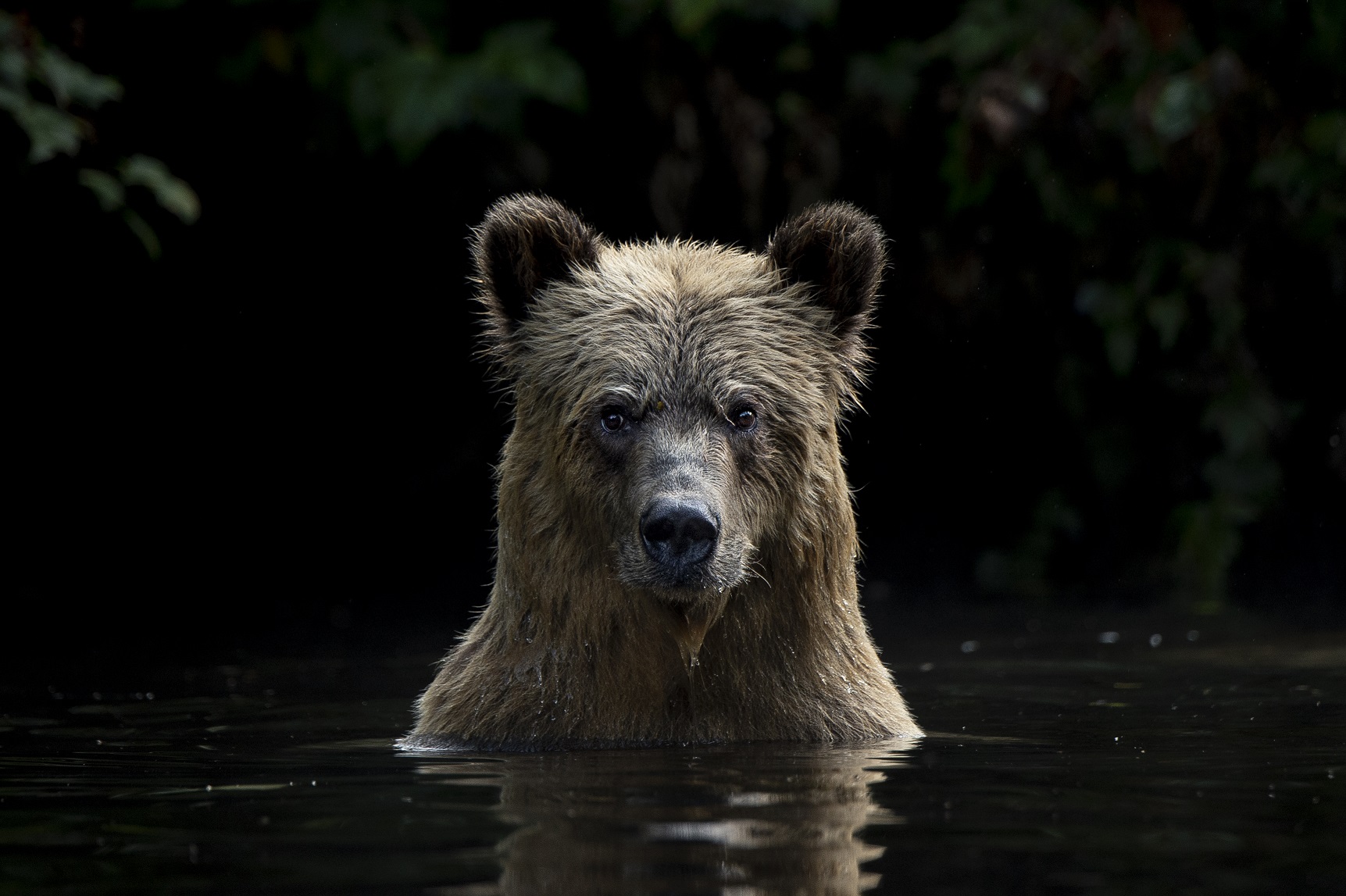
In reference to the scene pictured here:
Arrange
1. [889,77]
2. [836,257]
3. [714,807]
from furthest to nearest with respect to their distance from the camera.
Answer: [889,77] < [836,257] < [714,807]

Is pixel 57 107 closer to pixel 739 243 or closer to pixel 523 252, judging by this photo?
pixel 523 252

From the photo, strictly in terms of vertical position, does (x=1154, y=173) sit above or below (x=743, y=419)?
above

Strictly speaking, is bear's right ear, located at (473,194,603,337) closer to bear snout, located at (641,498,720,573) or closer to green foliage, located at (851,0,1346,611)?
bear snout, located at (641,498,720,573)

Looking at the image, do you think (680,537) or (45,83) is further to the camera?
(45,83)

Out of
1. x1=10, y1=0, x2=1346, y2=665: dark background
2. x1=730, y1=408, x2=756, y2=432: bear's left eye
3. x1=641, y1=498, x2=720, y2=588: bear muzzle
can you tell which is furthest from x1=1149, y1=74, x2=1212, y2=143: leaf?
x1=641, y1=498, x2=720, y2=588: bear muzzle

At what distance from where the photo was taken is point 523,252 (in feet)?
21.8

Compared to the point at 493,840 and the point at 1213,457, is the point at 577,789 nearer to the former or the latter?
the point at 493,840

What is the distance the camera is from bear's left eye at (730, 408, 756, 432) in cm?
615

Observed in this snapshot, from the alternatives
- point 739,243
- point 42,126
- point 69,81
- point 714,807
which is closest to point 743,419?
point 714,807

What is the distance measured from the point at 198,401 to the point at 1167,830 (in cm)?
1193

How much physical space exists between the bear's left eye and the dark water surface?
1086 mm

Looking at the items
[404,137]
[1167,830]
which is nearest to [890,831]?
[1167,830]

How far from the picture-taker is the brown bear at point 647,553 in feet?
19.8

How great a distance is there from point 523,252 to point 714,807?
2.77 meters
